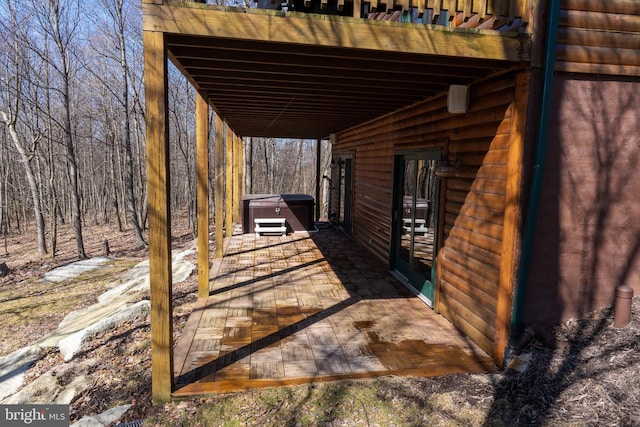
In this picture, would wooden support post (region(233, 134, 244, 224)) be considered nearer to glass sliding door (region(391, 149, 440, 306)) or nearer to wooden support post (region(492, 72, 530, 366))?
glass sliding door (region(391, 149, 440, 306))

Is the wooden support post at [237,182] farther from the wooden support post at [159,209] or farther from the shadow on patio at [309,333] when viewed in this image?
the wooden support post at [159,209]

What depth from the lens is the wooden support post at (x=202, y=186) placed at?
184 inches

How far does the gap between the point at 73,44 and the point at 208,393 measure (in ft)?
40.6

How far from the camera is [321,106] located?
5523 mm

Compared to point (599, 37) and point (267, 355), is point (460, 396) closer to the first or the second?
point (267, 355)

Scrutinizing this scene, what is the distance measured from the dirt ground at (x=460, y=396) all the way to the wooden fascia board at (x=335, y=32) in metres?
2.23

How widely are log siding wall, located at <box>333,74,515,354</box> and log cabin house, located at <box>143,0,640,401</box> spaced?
0.02 meters

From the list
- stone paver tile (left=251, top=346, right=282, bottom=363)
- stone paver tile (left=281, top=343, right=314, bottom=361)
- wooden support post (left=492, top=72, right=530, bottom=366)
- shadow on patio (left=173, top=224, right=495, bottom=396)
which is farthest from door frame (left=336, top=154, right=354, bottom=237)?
wooden support post (left=492, top=72, right=530, bottom=366)

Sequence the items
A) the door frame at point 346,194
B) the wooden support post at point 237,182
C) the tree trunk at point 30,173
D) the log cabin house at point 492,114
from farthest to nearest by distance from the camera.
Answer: the wooden support post at point 237,182, the tree trunk at point 30,173, the door frame at point 346,194, the log cabin house at point 492,114

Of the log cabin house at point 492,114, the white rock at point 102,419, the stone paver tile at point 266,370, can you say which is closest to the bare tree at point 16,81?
the log cabin house at point 492,114

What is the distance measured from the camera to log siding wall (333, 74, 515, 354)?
126 inches

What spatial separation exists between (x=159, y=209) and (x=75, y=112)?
18.0 meters

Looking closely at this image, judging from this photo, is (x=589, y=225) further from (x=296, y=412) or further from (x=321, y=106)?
(x=321, y=106)

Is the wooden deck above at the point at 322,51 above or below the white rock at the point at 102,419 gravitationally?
above
